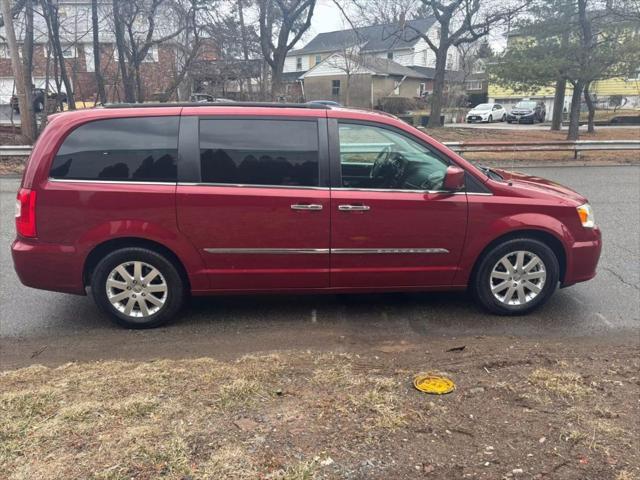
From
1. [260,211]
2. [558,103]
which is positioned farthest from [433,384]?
[558,103]

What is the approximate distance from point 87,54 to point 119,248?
3151cm

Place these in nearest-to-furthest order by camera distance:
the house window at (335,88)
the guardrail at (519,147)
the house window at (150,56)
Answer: the guardrail at (519,147) < the house window at (150,56) < the house window at (335,88)

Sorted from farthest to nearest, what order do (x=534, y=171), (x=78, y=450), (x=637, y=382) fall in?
1. (x=534, y=171)
2. (x=637, y=382)
3. (x=78, y=450)

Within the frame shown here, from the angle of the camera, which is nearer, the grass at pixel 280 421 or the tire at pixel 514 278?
the grass at pixel 280 421

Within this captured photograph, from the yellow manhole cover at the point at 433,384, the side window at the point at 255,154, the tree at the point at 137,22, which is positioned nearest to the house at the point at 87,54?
the tree at the point at 137,22

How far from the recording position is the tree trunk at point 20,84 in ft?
51.3

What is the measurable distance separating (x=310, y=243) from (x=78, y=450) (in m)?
2.37

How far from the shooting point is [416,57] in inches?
2459

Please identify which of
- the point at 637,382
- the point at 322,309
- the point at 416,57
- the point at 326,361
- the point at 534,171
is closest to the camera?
the point at 637,382

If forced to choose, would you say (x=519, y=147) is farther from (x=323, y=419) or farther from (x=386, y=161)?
(x=323, y=419)

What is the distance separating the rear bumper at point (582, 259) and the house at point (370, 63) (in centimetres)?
3897

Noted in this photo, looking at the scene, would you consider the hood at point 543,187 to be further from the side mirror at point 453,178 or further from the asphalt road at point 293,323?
the asphalt road at point 293,323

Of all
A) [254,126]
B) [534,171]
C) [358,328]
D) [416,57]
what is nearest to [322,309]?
[358,328]

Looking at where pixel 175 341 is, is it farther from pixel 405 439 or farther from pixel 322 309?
pixel 405 439
